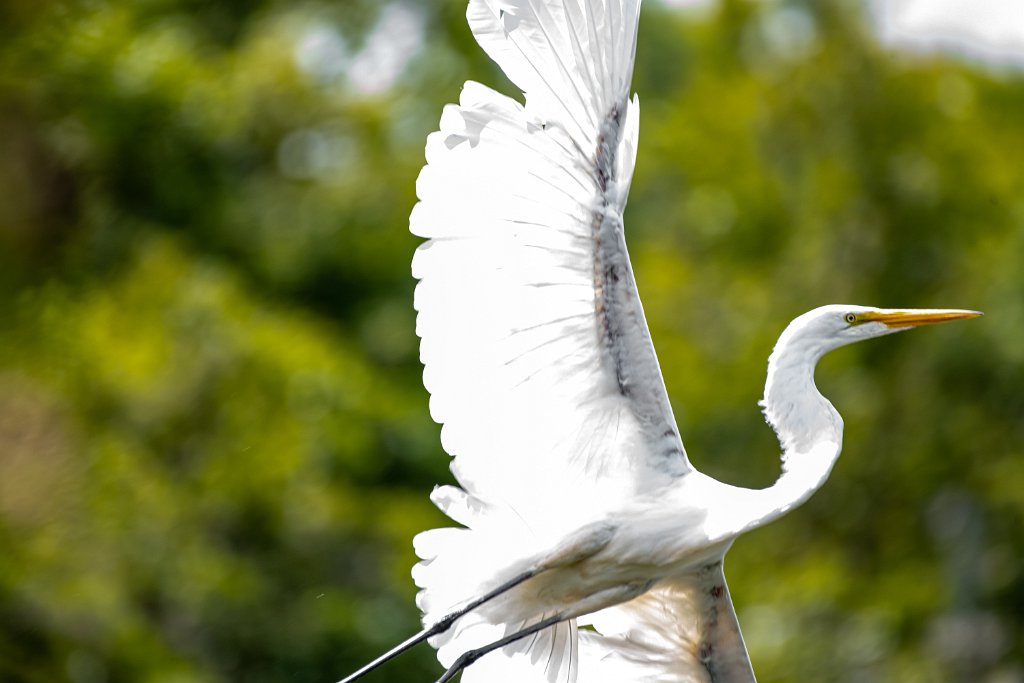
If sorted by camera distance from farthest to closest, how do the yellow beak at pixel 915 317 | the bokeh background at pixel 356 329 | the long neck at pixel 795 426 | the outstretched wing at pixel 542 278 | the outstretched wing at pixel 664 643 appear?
the bokeh background at pixel 356 329 → the outstretched wing at pixel 664 643 → the yellow beak at pixel 915 317 → the long neck at pixel 795 426 → the outstretched wing at pixel 542 278

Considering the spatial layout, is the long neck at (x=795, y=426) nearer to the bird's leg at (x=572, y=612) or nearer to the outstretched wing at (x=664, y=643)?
the bird's leg at (x=572, y=612)

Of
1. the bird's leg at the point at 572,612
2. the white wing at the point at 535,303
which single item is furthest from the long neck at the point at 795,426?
the bird's leg at the point at 572,612

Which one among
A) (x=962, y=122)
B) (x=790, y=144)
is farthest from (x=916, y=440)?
(x=962, y=122)

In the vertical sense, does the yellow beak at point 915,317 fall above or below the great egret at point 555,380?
below

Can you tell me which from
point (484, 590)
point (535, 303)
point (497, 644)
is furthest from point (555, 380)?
point (497, 644)

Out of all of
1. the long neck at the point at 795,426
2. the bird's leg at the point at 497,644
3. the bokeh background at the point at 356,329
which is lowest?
the bokeh background at the point at 356,329

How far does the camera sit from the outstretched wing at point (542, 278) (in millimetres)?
3410

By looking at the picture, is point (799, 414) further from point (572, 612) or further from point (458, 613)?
point (458, 613)

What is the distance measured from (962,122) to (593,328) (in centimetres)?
996

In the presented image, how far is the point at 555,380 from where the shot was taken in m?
3.69

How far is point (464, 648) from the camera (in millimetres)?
4008

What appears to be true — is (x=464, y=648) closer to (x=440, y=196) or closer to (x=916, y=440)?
(x=440, y=196)

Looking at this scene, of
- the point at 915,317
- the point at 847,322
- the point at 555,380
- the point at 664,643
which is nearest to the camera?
the point at 555,380

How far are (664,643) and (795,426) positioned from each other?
2.56ft
